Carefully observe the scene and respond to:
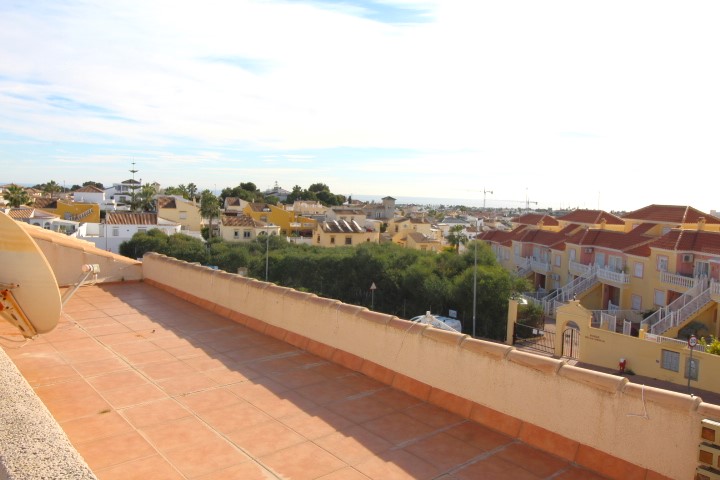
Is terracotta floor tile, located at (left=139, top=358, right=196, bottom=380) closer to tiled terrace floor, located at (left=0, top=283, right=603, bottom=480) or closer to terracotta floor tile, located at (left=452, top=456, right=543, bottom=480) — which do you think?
tiled terrace floor, located at (left=0, top=283, right=603, bottom=480)

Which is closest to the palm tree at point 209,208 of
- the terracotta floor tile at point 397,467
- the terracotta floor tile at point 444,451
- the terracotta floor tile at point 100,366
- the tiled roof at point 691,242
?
the tiled roof at point 691,242

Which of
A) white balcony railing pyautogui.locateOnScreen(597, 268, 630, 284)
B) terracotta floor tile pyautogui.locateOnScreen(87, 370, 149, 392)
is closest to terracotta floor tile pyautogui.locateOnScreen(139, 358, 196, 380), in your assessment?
terracotta floor tile pyautogui.locateOnScreen(87, 370, 149, 392)

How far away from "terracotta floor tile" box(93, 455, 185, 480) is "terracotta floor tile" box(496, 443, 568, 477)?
2440mm

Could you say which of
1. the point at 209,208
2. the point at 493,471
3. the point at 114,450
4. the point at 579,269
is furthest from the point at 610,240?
the point at 209,208

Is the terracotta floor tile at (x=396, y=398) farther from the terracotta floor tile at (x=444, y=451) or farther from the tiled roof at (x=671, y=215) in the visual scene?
the tiled roof at (x=671, y=215)

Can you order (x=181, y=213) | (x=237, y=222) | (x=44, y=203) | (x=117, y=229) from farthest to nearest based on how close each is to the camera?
(x=44, y=203), (x=181, y=213), (x=237, y=222), (x=117, y=229)

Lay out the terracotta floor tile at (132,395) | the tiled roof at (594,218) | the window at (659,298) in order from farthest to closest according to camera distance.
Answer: the tiled roof at (594,218) < the window at (659,298) < the terracotta floor tile at (132,395)

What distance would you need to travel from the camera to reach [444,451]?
433 cm

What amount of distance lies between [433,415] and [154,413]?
2474 millimetres

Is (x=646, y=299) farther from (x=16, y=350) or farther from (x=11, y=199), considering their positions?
(x=11, y=199)

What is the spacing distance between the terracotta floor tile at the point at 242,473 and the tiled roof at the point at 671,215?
40.9 meters

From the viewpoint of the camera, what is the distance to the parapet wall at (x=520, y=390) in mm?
3787

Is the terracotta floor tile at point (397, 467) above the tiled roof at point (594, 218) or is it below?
below

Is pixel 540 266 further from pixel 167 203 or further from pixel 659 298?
pixel 167 203
